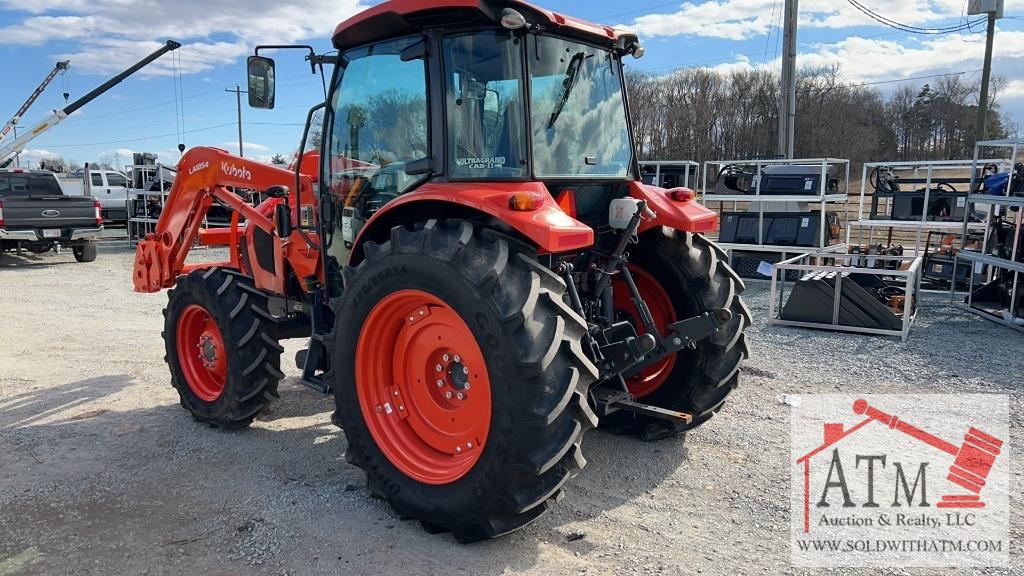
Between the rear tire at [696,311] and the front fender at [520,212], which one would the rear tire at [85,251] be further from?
the rear tire at [696,311]

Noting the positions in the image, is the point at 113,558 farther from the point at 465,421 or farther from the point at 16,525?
the point at 465,421

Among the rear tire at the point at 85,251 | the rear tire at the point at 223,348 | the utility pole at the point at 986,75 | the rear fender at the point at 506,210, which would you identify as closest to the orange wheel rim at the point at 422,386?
the rear fender at the point at 506,210

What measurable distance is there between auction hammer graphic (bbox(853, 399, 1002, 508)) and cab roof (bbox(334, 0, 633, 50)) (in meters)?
3.15

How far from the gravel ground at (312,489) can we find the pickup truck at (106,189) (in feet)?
60.2

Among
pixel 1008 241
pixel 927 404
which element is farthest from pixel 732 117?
pixel 927 404

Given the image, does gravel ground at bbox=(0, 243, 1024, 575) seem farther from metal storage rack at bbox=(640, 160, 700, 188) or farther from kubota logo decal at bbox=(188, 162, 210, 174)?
metal storage rack at bbox=(640, 160, 700, 188)

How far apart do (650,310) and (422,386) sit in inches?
65.3

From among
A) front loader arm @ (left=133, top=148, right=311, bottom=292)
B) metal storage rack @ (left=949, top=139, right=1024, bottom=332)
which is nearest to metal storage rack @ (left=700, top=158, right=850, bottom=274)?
metal storage rack @ (left=949, top=139, right=1024, bottom=332)

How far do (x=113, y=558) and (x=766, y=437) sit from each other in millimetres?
3791

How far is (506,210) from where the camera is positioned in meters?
3.12

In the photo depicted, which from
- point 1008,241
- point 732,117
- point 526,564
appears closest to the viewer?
point 526,564

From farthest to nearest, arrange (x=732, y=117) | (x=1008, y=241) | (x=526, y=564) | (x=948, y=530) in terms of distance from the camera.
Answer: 1. (x=732, y=117)
2. (x=1008, y=241)
3. (x=948, y=530)
4. (x=526, y=564)

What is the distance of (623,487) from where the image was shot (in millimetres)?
3889

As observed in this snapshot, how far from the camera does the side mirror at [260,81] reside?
14.1 feet
